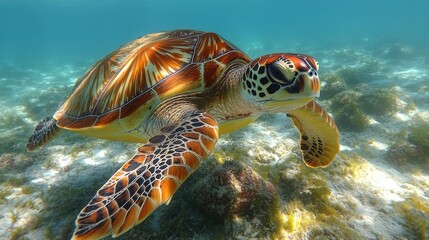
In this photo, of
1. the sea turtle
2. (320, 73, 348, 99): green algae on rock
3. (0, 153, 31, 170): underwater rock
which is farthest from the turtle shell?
(320, 73, 348, 99): green algae on rock

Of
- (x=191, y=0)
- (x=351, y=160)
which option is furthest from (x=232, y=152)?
(x=191, y=0)

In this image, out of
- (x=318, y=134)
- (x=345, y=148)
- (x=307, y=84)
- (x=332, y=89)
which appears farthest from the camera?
(x=332, y=89)

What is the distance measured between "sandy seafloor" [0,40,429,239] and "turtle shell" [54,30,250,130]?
1.08 metres

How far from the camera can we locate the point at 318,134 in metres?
3.29

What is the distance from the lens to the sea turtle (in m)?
1.64

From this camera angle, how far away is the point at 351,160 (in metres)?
3.72

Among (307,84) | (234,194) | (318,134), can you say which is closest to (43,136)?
(234,194)

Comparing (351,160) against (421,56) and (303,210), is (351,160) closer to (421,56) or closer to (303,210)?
(303,210)

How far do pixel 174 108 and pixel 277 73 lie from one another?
4.07ft

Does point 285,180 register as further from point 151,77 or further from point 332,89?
point 332,89

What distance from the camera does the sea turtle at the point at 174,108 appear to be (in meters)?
1.64

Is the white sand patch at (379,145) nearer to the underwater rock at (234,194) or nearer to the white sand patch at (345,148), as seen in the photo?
the white sand patch at (345,148)

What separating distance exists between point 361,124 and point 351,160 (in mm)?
1856

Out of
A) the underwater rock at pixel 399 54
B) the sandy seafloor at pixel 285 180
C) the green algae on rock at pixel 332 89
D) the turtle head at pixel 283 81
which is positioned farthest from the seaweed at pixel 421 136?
the underwater rock at pixel 399 54
